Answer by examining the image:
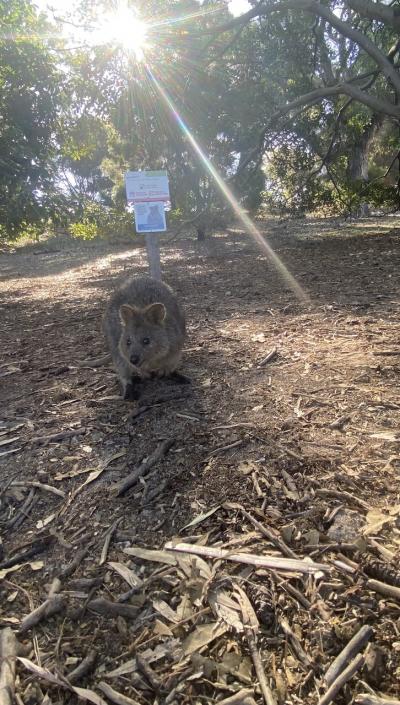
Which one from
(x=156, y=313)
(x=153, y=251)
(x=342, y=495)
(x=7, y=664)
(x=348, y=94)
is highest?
(x=348, y=94)

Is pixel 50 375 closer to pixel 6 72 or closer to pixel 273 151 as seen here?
pixel 6 72

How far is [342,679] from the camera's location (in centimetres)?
186

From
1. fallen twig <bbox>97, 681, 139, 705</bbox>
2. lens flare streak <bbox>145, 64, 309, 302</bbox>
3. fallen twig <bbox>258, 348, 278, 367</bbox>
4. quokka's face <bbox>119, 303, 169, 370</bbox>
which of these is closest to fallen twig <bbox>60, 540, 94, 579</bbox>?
fallen twig <bbox>97, 681, 139, 705</bbox>

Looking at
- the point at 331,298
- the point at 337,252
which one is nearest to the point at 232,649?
the point at 331,298

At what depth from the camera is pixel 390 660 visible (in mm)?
1907

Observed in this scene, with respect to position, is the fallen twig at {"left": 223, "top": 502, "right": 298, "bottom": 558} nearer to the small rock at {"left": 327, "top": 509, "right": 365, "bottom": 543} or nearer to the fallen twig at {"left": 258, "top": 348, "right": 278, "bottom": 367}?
the small rock at {"left": 327, "top": 509, "right": 365, "bottom": 543}

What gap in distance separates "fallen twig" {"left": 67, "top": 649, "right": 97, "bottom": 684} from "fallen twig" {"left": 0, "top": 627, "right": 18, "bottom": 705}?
247mm

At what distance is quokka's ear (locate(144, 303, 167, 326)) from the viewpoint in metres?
4.87

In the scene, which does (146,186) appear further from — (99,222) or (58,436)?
(99,222)

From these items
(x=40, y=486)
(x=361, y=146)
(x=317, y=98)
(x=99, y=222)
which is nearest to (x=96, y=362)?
(x=40, y=486)

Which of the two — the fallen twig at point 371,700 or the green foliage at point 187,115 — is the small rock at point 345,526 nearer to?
the fallen twig at point 371,700

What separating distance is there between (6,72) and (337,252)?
8.85 m

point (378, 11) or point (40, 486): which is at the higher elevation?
point (378, 11)

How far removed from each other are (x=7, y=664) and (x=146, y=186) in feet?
20.4
